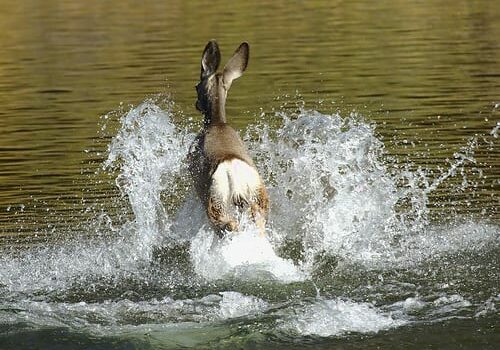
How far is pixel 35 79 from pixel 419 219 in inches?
624

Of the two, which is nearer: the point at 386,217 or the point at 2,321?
the point at 2,321

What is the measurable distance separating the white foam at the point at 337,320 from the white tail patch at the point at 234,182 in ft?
5.42

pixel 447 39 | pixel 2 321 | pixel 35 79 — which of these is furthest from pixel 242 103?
pixel 2 321

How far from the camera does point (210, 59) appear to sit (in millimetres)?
11273

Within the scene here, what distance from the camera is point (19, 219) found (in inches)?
517

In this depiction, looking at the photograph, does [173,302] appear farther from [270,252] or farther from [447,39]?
[447,39]

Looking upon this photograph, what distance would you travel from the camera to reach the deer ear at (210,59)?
438 inches

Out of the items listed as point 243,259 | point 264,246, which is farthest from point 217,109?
point 243,259

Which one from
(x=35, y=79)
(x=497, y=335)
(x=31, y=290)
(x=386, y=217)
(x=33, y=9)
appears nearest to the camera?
(x=497, y=335)

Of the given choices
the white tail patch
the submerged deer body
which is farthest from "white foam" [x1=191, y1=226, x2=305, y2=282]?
the white tail patch

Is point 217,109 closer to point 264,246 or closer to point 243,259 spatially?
point 264,246

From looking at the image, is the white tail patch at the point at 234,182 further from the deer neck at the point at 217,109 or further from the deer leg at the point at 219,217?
the deer neck at the point at 217,109

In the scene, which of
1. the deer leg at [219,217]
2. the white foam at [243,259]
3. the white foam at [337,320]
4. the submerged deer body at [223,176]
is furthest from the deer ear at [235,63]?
the white foam at [337,320]

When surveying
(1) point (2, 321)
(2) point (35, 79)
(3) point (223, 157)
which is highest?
(2) point (35, 79)
